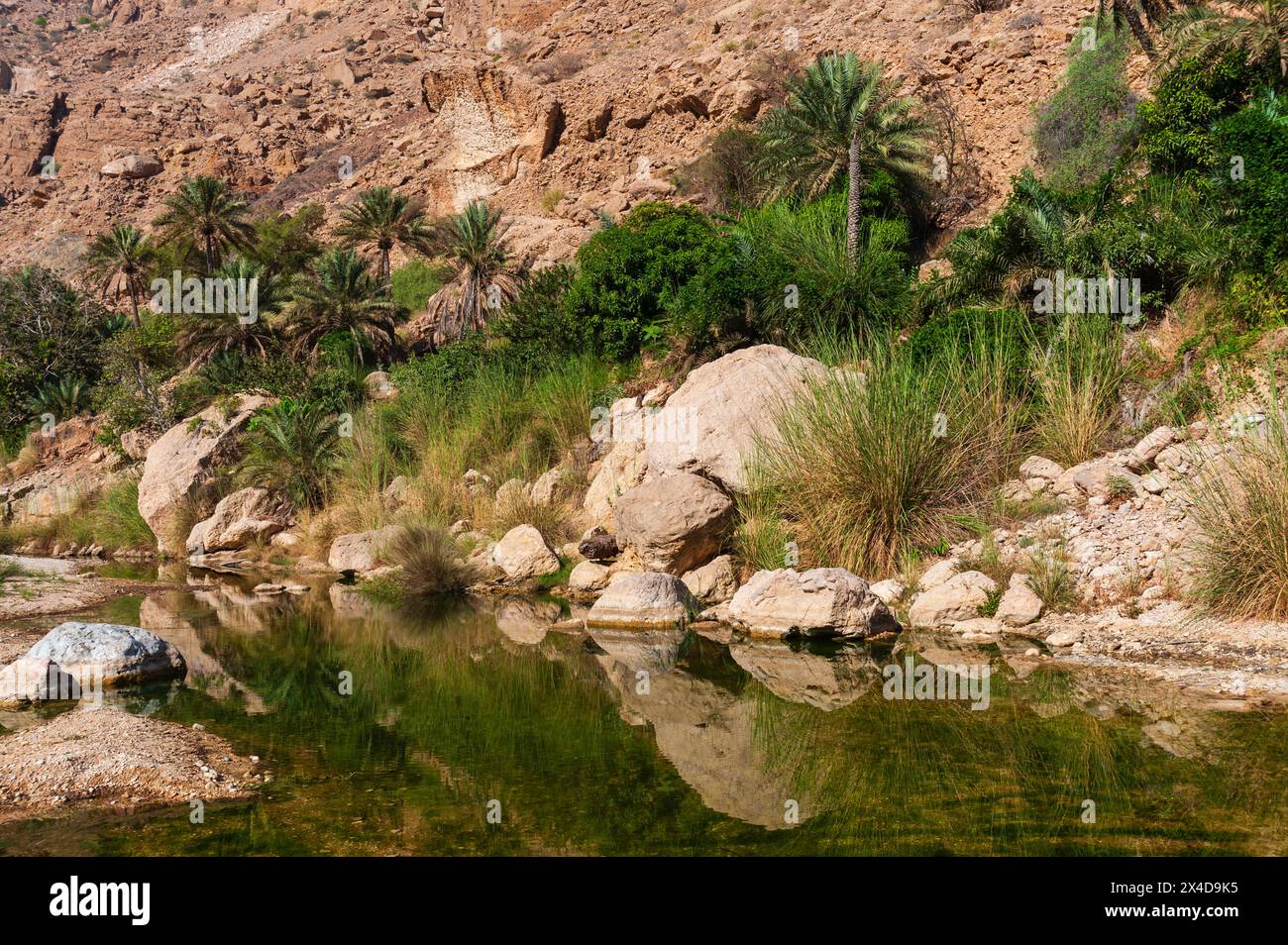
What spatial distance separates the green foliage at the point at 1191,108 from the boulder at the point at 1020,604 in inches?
377

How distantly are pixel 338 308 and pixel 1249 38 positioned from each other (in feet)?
71.7

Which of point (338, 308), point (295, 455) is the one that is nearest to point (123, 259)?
point (338, 308)

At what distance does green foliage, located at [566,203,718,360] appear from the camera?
63.3 ft

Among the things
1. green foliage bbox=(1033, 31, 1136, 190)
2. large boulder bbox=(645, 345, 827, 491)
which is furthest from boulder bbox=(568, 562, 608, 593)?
green foliage bbox=(1033, 31, 1136, 190)

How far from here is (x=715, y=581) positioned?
10797mm

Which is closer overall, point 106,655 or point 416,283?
point 106,655

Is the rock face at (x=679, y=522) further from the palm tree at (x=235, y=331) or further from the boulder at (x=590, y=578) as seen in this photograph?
the palm tree at (x=235, y=331)

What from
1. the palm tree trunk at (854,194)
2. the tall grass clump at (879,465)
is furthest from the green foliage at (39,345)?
the tall grass clump at (879,465)

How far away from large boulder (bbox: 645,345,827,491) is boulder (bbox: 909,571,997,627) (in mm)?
2833

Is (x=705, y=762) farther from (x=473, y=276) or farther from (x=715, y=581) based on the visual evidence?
(x=473, y=276)

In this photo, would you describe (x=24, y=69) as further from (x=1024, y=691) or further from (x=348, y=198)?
(x=1024, y=691)

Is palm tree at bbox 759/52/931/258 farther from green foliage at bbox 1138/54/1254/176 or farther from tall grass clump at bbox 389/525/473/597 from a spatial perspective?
tall grass clump at bbox 389/525/473/597

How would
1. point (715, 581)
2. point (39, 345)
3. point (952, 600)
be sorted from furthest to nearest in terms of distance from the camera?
1. point (39, 345)
2. point (715, 581)
3. point (952, 600)

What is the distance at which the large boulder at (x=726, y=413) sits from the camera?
11531 millimetres
